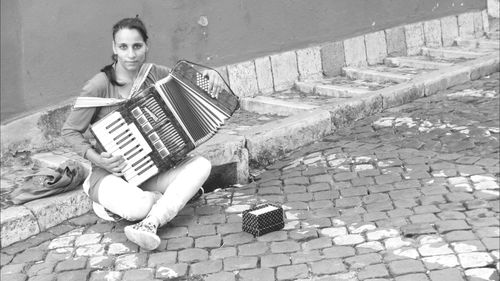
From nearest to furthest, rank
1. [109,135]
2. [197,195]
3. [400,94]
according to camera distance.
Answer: [109,135]
[197,195]
[400,94]

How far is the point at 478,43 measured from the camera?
408 inches

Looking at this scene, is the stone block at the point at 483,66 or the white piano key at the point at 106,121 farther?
the stone block at the point at 483,66

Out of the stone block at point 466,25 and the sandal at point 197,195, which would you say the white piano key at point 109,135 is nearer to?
the sandal at point 197,195

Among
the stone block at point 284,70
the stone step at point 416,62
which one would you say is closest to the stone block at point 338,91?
the stone block at point 284,70

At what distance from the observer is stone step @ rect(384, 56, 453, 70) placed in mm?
9086

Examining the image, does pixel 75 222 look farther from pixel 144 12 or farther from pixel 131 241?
pixel 144 12

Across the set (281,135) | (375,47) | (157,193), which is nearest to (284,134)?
(281,135)

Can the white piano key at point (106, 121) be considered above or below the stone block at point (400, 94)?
above

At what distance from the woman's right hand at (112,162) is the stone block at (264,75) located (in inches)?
144

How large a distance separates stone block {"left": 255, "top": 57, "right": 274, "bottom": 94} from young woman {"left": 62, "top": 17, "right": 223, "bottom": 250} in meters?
3.19

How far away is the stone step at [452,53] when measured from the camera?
958cm

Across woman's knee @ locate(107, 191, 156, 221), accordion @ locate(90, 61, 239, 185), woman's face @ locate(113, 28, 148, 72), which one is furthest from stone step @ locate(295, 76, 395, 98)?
woman's knee @ locate(107, 191, 156, 221)

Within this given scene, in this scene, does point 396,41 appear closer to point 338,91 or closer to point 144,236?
point 338,91

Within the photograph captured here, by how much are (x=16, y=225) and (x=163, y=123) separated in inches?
45.1
